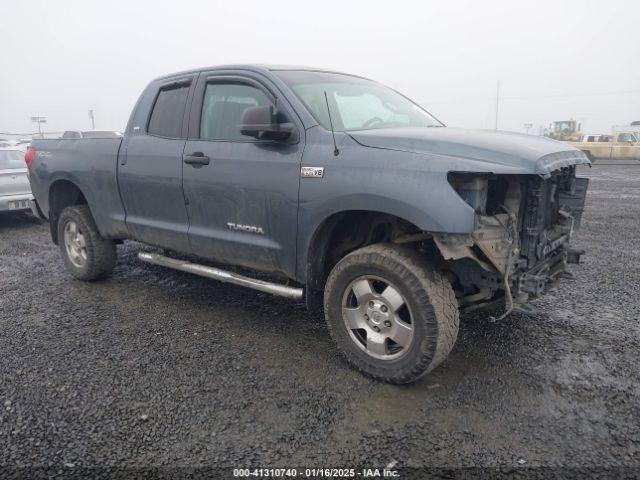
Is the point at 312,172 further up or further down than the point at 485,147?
further down

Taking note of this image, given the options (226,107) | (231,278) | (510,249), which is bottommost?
(231,278)

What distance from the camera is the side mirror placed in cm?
325

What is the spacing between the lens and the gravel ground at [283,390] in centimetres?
250

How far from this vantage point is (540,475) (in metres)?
2.30

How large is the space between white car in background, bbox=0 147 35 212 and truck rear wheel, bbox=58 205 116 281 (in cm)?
353

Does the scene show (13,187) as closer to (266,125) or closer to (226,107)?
(226,107)

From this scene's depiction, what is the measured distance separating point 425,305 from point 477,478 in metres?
0.94

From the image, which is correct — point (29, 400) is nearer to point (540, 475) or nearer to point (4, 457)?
point (4, 457)

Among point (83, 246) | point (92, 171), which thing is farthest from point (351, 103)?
point (83, 246)

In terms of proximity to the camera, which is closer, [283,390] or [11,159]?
[283,390]

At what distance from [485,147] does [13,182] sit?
8.41 meters

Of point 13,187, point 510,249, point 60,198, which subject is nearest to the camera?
point 510,249

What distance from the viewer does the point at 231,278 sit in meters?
3.90

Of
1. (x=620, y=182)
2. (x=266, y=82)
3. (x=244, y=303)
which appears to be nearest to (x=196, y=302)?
(x=244, y=303)
